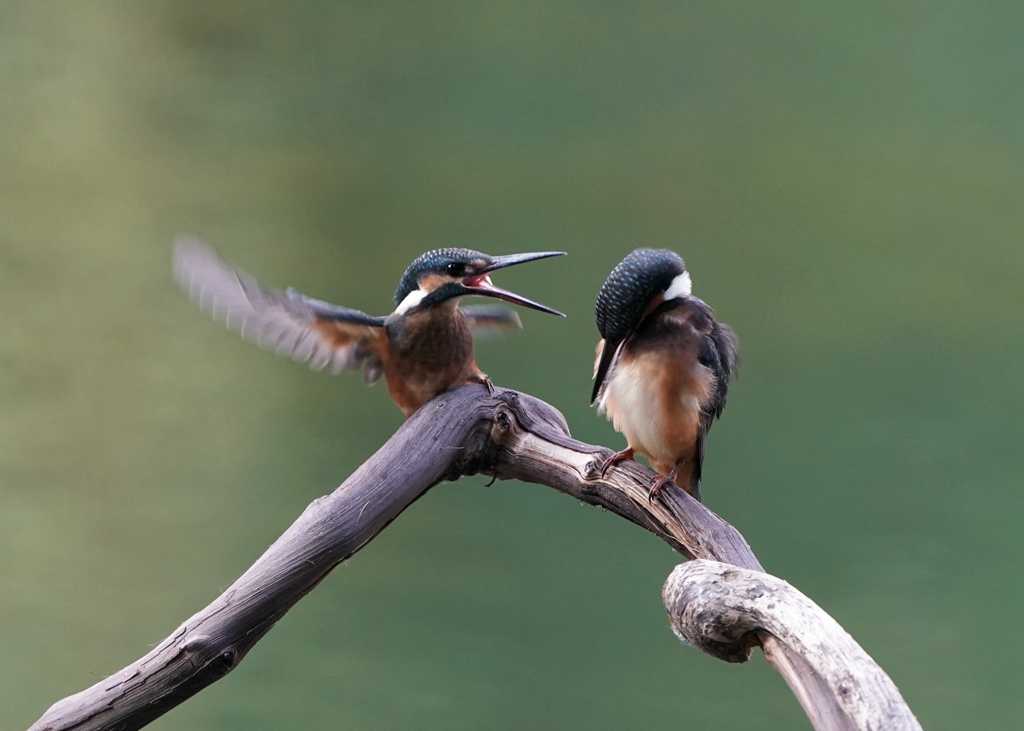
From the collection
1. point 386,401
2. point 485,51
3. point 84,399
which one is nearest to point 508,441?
point 386,401

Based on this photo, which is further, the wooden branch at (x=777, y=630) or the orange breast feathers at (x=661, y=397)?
the orange breast feathers at (x=661, y=397)

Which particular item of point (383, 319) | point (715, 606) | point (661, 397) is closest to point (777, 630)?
point (715, 606)

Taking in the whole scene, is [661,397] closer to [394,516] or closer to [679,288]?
[679,288]

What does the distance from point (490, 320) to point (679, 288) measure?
351 mm

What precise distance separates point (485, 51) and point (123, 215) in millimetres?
840

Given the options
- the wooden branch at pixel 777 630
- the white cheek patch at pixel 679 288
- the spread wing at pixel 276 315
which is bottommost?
the wooden branch at pixel 777 630

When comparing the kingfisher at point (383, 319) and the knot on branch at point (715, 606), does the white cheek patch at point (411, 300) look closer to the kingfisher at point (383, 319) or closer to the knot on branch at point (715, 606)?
the kingfisher at point (383, 319)

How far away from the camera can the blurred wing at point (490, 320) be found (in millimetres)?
1449

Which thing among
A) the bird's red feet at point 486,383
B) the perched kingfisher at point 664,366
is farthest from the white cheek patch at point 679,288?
the bird's red feet at point 486,383

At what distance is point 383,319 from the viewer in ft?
4.15

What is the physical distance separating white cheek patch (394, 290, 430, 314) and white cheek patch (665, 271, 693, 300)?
290 mm

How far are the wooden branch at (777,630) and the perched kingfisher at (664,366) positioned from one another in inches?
9.7

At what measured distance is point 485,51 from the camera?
6.81 ft

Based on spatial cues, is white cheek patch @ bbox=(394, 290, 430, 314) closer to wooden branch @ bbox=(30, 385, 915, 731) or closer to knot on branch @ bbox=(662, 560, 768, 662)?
wooden branch @ bbox=(30, 385, 915, 731)
